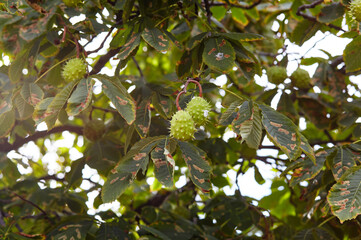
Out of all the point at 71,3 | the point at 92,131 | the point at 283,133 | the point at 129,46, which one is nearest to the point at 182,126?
the point at 283,133

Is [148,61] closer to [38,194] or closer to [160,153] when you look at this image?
[38,194]

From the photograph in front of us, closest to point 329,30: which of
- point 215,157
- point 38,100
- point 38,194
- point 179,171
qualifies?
point 215,157

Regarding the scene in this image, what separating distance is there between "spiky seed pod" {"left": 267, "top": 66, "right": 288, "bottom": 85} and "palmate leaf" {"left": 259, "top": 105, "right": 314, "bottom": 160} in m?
0.92

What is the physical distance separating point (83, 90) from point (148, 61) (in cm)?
273

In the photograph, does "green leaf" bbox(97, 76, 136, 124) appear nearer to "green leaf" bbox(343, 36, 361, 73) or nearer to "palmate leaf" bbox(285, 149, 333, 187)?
"palmate leaf" bbox(285, 149, 333, 187)

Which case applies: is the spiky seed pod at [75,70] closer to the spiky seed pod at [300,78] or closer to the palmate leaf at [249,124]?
the palmate leaf at [249,124]

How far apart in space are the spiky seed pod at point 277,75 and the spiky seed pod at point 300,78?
0.11m

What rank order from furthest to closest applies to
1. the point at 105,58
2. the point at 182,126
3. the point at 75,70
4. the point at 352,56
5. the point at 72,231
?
the point at 105,58
the point at 352,56
the point at 72,231
the point at 75,70
the point at 182,126

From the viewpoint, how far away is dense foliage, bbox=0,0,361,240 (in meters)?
1.50

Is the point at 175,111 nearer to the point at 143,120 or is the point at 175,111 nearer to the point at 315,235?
the point at 143,120

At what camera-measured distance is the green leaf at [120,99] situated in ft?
4.86

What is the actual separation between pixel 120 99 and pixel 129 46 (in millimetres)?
279

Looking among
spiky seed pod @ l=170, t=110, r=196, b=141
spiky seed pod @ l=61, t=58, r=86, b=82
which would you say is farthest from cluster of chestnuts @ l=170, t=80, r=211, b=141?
spiky seed pod @ l=61, t=58, r=86, b=82

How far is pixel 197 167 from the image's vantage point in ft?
4.98
